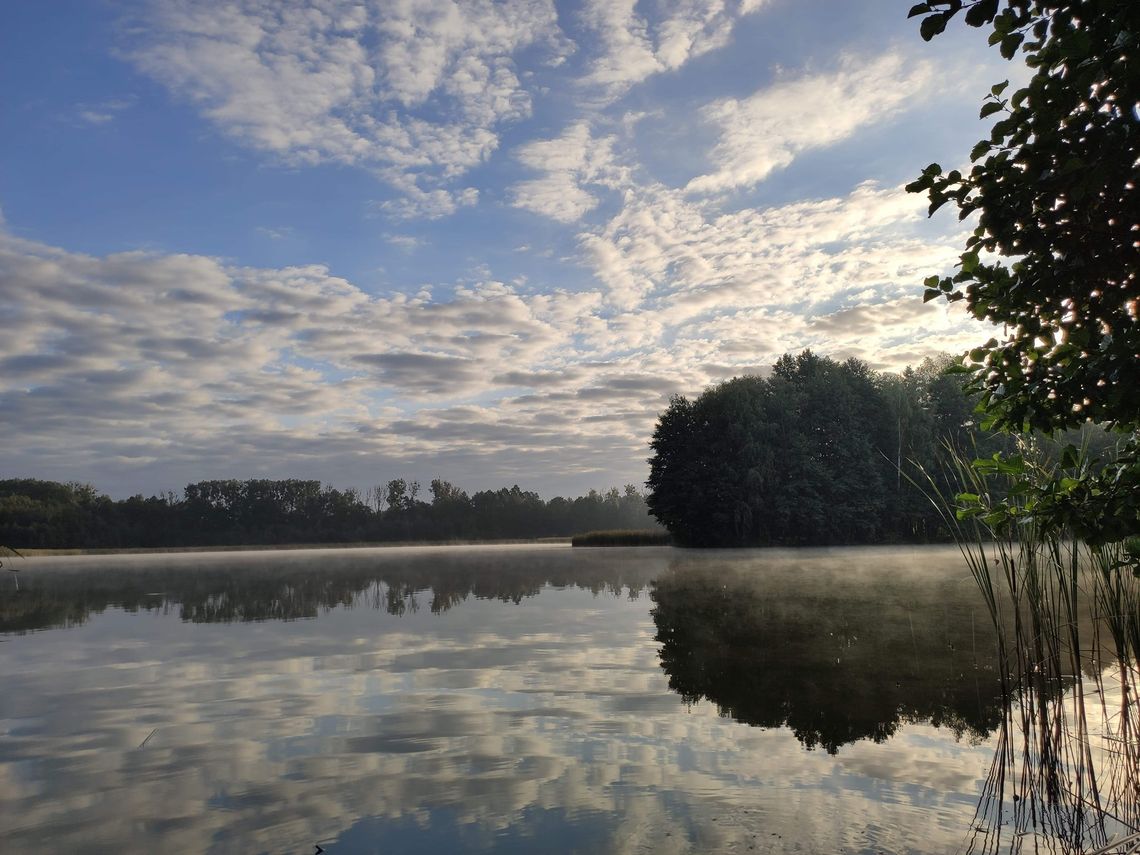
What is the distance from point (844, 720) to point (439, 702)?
3957 millimetres

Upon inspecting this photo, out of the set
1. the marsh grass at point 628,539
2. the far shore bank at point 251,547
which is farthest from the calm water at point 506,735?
the far shore bank at point 251,547

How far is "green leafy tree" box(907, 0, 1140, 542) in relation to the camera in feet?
11.2

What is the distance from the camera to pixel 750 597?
1648 centimetres

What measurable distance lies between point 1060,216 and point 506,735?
17.9ft

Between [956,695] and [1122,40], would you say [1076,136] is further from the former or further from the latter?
[956,695]

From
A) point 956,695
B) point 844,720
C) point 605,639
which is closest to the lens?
point 844,720

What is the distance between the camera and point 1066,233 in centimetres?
382

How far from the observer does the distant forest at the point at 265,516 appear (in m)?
80.2

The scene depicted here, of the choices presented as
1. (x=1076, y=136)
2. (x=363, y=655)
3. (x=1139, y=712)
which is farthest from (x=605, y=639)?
(x=1076, y=136)

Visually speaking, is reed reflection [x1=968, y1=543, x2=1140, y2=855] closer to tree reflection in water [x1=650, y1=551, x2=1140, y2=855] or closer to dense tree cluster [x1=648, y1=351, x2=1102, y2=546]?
tree reflection in water [x1=650, y1=551, x2=1140, y2=855]

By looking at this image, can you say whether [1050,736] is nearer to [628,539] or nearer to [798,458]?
[798,458]

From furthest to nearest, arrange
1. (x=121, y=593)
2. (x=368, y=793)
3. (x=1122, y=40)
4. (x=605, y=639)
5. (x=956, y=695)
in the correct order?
(x=121, y=593)
(x=605, y=639)
(x=956, y=695)
(x=368, y=793)
(x=1122, y=40)

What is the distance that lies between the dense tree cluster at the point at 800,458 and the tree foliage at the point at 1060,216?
46.9 m

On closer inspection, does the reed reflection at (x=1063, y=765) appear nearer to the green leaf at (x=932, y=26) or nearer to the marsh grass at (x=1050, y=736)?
the marsh grass at (x=1050, y=736)
